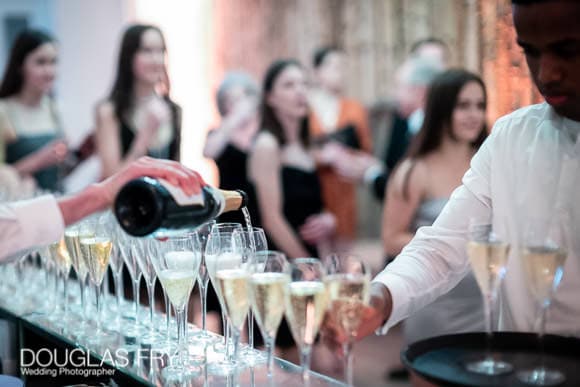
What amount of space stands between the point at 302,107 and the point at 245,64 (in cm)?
418

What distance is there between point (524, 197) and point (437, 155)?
6.14 ft

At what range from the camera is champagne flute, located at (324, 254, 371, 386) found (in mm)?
1416

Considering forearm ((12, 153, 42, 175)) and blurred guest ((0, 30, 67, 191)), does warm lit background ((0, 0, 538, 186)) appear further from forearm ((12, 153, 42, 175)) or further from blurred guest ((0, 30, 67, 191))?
forearm ((12, 153, 42, 175))

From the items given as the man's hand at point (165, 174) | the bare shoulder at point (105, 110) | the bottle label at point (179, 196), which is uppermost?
the bare shoulder at point (105, 110)

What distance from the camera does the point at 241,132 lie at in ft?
16.3

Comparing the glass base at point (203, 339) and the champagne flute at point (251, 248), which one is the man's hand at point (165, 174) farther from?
the glass base at point (203, 339)

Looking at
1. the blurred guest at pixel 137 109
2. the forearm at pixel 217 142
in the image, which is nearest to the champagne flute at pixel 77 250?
the blurred guest at pixel 137 109

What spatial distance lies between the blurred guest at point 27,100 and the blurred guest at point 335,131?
5.57 feet

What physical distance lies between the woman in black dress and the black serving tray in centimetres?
263

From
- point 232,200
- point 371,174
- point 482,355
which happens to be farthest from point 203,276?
point 371,174

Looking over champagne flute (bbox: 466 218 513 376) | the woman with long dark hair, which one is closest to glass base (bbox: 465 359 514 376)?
champagne flute (bbox: 466 218 513 376)

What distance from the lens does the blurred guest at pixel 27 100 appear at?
4848 mm

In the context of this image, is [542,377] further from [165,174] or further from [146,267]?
[146,267]

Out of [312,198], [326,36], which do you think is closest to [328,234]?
[312,198]
